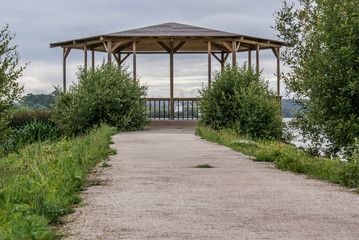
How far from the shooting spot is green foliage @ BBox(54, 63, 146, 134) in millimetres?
18016

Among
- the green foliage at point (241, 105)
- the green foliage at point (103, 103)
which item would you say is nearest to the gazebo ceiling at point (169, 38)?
the green foliage at point (103, 103)

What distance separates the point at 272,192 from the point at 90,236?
2.61 meters

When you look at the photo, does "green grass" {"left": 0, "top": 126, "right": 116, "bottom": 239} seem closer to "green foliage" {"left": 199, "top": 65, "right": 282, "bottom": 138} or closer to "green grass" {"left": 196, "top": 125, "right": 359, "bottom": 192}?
"green grass" {"left": 196, "top": 125, "right": 359, "bottom": 192}

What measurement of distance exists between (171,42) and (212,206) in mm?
18943

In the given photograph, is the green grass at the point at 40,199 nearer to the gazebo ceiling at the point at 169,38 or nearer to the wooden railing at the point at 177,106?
the gazebo ceiling at the point at 169,38

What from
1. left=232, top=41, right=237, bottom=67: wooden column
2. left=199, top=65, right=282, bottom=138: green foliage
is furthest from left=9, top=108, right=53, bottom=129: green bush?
left=232, top=41, right=237, bottom=67: wooden column

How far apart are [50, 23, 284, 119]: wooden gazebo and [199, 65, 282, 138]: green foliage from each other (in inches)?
64.5

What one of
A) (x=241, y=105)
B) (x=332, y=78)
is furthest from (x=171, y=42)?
(x=332, y=78)

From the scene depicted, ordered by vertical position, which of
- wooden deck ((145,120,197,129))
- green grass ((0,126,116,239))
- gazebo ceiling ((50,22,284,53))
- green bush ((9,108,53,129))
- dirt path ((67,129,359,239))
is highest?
gazebo ceiling ((50,22,284,53))

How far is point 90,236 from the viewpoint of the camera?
3566 millimetres

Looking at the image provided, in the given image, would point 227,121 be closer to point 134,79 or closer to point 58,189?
point 134,79

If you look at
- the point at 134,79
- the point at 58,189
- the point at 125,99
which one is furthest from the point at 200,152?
the point at 134,79

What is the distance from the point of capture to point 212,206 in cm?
459

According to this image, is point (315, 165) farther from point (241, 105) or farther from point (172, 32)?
point (172, 32)
